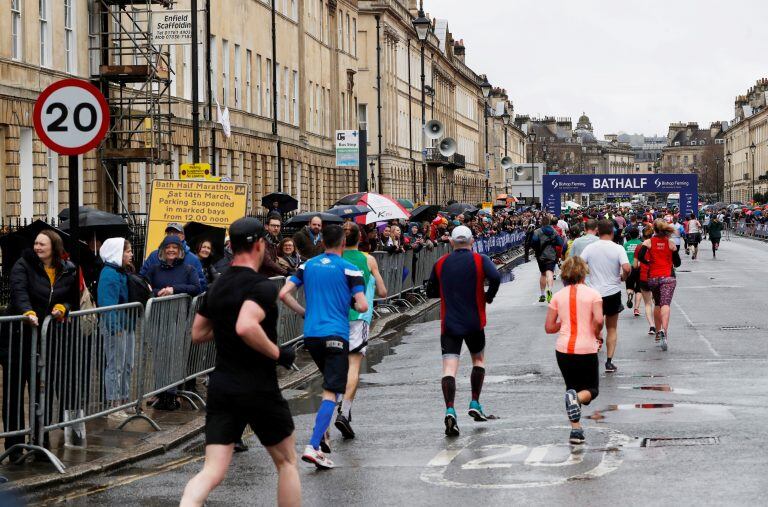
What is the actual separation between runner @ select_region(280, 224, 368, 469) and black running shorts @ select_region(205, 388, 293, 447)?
10.4ft

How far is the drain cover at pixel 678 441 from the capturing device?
11008 millimetres

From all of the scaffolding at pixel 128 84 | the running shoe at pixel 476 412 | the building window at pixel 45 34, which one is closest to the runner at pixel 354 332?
the running shoe at pixel 476 412

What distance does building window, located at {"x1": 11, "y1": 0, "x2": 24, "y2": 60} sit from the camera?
2919cm

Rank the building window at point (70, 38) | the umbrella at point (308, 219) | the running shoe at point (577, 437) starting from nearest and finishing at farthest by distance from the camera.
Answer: the running shoe at point (577, 437), the umbrella at point (308, 219), the building window at point (70, 38)

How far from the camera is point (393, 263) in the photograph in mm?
28203

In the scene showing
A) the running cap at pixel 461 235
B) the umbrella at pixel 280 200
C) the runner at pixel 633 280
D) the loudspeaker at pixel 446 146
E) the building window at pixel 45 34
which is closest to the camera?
the running cap at pixel 461 235

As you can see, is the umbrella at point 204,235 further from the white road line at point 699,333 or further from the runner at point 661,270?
the white road line at point 699,333

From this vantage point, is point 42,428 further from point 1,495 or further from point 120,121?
point 120,121

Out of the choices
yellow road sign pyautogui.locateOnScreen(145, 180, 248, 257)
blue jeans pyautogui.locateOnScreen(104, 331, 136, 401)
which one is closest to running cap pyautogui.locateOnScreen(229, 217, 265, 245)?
blue jeans pyautogui.locateOnScreen(104, 331, 136, 401)

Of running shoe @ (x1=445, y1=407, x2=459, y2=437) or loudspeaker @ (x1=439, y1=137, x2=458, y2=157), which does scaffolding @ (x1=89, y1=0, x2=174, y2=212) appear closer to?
running shoe @ (x1=445, y1=407, x2=459, y2=437)

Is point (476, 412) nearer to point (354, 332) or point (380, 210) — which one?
point (354, 332)

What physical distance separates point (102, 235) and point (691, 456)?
10.9 metres

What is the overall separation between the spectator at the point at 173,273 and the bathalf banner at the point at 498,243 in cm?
2893

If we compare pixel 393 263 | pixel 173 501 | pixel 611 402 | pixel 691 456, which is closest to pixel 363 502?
pixel 173 501
